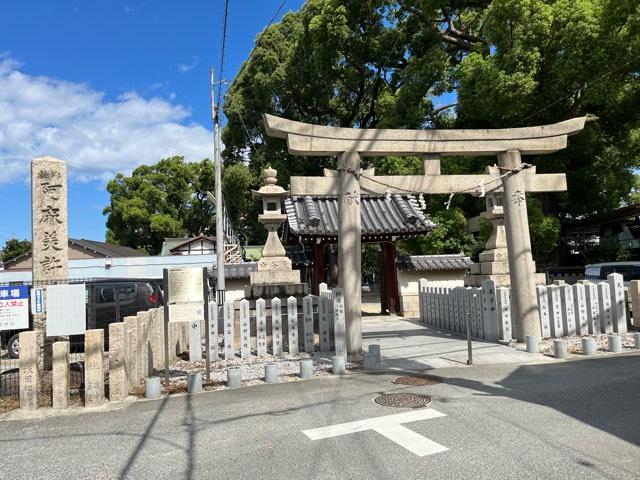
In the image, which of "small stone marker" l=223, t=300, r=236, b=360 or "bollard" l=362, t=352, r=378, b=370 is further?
"small stone marker" l=223, t=300, r=236, b=360

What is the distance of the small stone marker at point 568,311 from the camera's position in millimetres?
10484

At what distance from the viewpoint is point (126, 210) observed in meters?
39.8

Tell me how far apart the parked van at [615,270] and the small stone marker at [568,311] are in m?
7.37

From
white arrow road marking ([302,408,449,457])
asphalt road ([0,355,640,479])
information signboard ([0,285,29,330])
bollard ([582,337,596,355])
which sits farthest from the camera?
bollard ([582,337,596,355])

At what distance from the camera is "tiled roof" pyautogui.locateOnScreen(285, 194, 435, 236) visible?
1520 centimetres

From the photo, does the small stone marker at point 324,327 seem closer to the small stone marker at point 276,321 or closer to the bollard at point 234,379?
the small stone marker at point 276,321

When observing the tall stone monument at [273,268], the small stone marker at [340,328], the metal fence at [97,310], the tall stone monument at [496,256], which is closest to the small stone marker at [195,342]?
the tall stone monument at [273,268]

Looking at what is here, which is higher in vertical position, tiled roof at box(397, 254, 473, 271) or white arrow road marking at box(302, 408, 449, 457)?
tiled roof at box(397, 254, 473, 271)

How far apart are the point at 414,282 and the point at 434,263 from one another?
105cm

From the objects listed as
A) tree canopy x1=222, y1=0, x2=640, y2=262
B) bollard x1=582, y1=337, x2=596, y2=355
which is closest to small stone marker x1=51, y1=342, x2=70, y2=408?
bollard x1=582, y1=337, x2=596, y2=355

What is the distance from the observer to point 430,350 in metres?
9.41

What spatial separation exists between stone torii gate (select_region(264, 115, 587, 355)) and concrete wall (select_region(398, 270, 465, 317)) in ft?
22.8

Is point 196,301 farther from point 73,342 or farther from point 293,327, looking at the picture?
point 73,342

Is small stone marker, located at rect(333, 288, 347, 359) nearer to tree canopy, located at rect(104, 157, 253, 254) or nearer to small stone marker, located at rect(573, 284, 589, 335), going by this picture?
small stone marker, located at rect(573, 284, 589, 335)
